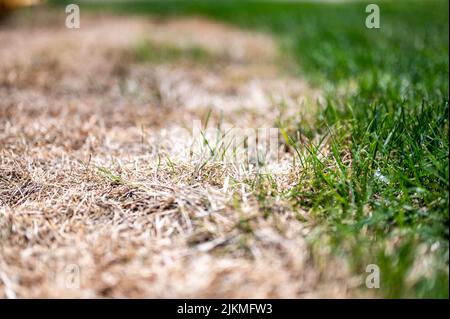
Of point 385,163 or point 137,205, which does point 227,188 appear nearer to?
point 137,205

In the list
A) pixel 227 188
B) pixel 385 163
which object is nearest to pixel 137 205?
pixel 227 188

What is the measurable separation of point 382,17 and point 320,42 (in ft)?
6.35

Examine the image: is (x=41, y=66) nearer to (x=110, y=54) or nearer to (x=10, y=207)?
(x=110, y=54)

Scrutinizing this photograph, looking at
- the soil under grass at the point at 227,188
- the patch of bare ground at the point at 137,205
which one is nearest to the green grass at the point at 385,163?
the soil under grass at the point at 227,188

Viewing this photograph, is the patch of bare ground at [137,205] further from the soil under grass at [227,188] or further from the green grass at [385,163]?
the green grass at [385,163]

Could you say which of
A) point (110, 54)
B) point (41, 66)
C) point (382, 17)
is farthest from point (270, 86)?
point (382, 17)

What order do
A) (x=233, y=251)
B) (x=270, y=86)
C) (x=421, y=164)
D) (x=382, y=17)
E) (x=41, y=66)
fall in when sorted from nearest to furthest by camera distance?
1. (x=233, y=251)
2. (x=421, y=164)
3. (x=270, y=86)
4. (x=41, y=66)
5. (x=382, y=17)

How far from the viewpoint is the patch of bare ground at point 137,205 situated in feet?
4.09

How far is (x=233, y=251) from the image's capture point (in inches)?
52.9

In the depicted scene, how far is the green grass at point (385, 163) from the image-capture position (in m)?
1.27

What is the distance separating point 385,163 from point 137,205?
106 cm

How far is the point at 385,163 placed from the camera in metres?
1.69

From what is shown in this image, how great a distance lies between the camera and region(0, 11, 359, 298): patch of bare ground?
4.09 feet

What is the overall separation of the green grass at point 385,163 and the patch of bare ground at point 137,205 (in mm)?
119
